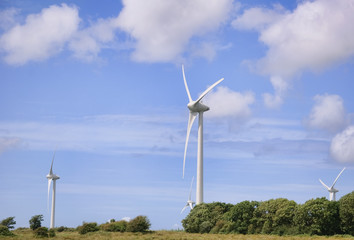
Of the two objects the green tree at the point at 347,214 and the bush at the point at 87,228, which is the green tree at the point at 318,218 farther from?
the bush at the point at 87,228

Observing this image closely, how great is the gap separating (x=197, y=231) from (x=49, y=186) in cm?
4800

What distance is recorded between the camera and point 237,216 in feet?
274

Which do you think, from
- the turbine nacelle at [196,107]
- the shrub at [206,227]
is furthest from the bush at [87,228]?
the turbine nacelle at [196,107]

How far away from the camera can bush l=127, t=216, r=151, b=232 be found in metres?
81.8

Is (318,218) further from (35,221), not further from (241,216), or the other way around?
(35,221)

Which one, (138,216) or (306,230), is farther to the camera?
(138,216)

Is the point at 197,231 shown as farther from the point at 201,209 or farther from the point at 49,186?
the point at 49,186

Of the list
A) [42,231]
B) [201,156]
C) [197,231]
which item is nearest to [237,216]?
[197,231]

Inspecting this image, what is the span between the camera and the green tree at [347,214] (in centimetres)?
6994

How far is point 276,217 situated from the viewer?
77.1m

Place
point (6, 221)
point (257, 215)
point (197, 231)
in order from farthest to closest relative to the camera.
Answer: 1. point (6, 221)
2. point (197, 231)
3. point (257, 215)

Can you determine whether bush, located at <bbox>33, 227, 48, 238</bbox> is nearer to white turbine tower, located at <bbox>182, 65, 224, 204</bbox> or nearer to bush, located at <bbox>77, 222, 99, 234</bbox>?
bush, located at <bbox>77, 222, 99, 234</bbox>

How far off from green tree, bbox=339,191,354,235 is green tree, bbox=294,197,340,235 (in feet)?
3.79

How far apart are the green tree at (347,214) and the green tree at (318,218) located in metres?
1.15
